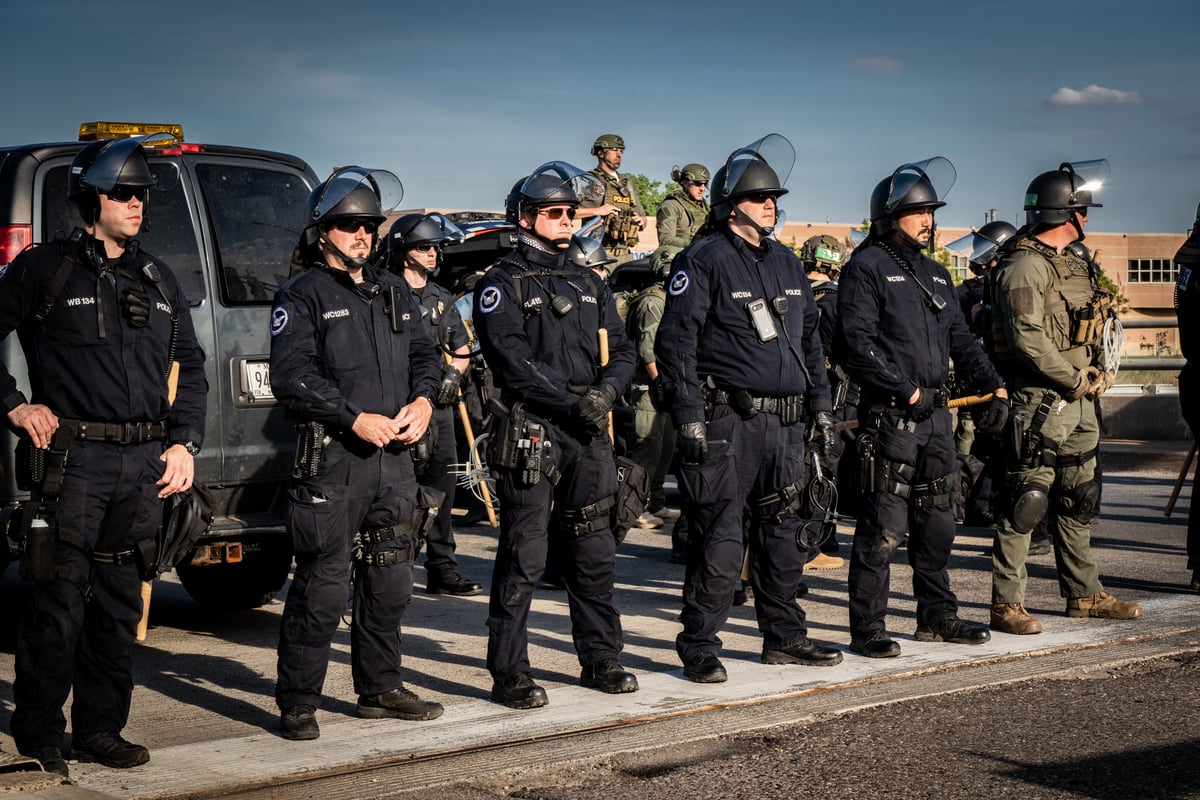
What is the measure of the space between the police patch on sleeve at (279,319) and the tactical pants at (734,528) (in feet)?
6.52

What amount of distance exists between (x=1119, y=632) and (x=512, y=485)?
3391 millimetres

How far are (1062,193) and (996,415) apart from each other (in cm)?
131

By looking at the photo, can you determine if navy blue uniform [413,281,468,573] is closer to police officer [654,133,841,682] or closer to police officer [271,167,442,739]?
police officer [654,133,841,682]

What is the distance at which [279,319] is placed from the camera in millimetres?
6215

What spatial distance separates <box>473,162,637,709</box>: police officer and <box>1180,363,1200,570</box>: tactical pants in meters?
4.22

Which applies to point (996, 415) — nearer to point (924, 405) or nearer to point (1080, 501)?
point (924, 405)

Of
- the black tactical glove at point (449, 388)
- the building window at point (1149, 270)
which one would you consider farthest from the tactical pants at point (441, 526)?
the building window at point (1149, 270)

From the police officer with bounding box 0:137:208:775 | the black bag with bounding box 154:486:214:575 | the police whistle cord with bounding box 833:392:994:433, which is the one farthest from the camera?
the police whistle cord with bounding box 833:392:994:433

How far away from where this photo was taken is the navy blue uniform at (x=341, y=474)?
6.15 meters

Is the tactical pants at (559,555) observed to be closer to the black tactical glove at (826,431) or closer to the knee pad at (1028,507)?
the black tactical glove at (826,431)

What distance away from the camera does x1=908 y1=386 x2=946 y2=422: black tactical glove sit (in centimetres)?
769

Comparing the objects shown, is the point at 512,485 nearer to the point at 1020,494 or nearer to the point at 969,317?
the point at 1020,494

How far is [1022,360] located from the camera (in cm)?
842

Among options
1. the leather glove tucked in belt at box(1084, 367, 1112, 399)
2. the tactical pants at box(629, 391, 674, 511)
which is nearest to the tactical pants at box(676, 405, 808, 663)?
the leather glove tucked in belt at box(1084, 367, 1112, 399)
